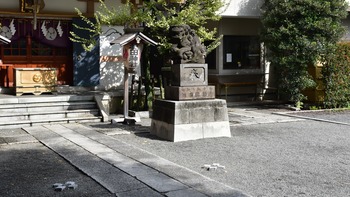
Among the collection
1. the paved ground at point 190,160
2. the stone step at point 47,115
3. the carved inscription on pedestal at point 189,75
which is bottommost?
the paved ground at point 190,160

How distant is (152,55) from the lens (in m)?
14.7

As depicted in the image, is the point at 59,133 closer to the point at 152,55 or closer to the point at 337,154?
the point at 152,55

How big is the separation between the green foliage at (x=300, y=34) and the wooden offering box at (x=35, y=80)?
8172mm

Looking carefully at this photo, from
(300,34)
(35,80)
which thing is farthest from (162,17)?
(300,34)

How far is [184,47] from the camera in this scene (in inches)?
391

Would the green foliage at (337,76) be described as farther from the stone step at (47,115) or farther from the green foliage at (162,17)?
the stone step at (47,115)

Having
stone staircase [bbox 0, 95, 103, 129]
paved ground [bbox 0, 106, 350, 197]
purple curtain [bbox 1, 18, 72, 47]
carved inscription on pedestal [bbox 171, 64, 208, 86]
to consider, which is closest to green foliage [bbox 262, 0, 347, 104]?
paved ground [bbox 0, 106, 350, 197]

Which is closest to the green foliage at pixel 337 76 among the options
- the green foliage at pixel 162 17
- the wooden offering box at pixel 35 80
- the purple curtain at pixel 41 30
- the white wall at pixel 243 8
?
the white wall at pixel 243 8

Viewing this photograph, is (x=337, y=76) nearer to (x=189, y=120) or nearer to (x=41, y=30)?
(x=189, y=120)

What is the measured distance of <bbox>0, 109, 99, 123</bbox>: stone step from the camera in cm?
1161

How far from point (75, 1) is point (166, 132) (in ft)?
26.8

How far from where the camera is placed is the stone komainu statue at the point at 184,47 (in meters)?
9.84

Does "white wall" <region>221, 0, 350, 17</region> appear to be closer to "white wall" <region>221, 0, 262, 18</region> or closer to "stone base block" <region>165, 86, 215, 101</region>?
"white wall" <region>221, 0, 262, 18</region>

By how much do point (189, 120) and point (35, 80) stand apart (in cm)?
713
